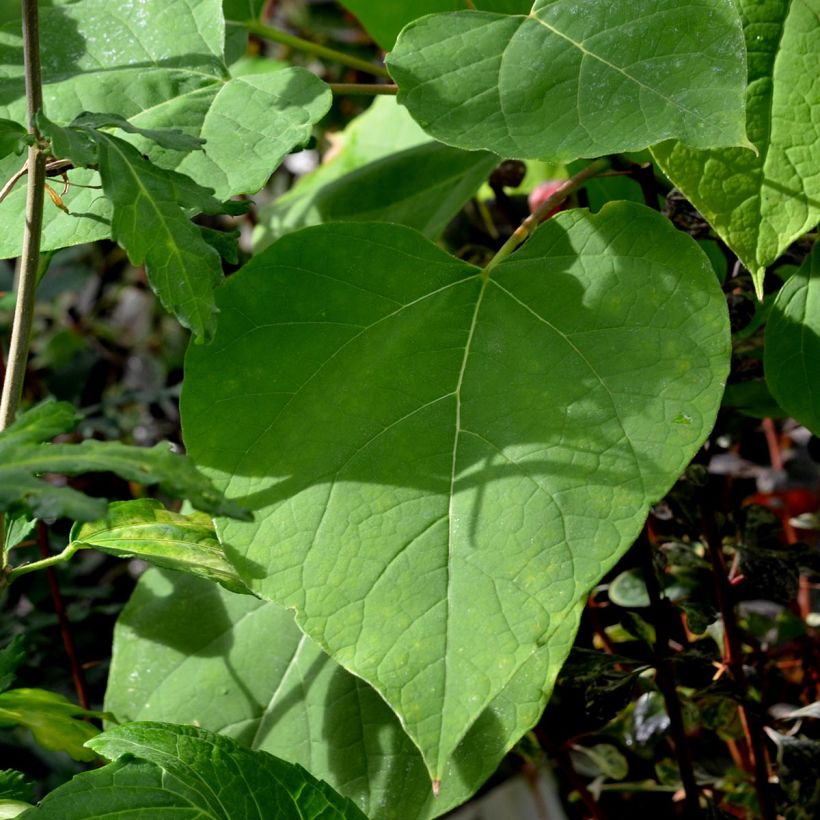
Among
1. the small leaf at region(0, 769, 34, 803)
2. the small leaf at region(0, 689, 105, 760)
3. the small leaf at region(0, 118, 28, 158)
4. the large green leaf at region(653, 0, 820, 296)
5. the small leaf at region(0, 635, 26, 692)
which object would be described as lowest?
the small leaf at region(0, 689, 105, 760)

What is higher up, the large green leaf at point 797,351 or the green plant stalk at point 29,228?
the green plant stalk at point 29,228

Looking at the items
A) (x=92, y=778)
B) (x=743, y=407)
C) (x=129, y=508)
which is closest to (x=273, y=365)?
(x=129, y=508)

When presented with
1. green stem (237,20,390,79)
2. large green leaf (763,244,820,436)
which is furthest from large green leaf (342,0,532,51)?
large green leaf (763,244,820,436)

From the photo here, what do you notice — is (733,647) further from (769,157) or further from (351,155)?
(351,155)

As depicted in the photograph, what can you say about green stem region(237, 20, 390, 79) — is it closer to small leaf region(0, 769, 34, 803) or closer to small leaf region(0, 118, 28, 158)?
small leaf region(0, 118, 28, 158)

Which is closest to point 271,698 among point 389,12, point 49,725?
point 49,725

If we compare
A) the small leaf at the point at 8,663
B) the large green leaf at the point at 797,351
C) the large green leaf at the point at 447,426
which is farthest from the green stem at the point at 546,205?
the small leaf at the point at 8,663

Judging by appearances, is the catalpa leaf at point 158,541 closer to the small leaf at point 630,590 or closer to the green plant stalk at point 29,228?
the green plant stalk at point 29,228
